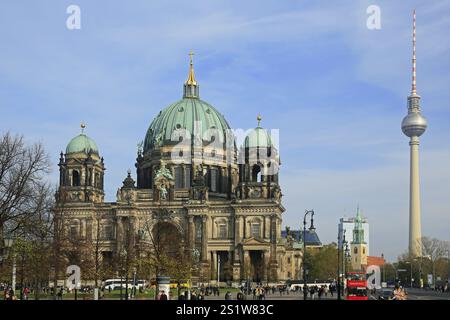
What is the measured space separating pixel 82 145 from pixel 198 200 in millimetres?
25922

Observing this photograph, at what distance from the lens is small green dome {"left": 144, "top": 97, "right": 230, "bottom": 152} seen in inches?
6348

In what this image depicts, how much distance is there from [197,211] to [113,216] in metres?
15.5

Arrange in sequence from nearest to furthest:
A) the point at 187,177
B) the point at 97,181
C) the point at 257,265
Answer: the point at 257,265 < the point at 187,177 < the point at 97,181

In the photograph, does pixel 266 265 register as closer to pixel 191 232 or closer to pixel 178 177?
pixel 191 232

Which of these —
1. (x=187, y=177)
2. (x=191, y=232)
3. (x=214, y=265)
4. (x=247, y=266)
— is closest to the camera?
(x=247, y=266)

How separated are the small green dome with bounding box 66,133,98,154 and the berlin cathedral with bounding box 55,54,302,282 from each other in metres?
0.15

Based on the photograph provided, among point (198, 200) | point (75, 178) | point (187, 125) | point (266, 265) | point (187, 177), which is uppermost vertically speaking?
point (187, 125)

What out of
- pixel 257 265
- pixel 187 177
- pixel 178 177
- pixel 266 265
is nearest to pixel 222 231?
pixel 257 265

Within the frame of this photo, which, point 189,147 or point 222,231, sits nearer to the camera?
point 222,231

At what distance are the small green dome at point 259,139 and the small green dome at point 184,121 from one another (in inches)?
406

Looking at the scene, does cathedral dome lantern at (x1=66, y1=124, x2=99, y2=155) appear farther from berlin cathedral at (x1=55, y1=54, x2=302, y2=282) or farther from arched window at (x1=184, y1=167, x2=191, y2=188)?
arched window at (x1=184, y1=167, x2=191, y2=188)

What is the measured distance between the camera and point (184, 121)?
162250 millimetres
